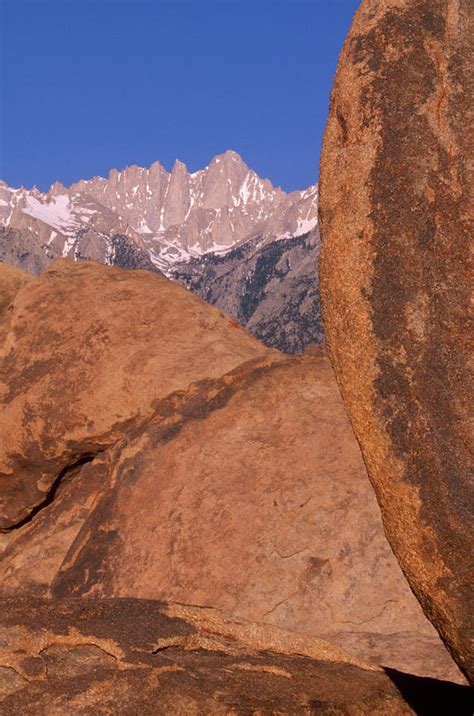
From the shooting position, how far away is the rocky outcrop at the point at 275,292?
104m

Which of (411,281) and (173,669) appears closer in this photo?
(411,281)

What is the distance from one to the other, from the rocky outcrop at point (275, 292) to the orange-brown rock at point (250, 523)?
79.6 metres

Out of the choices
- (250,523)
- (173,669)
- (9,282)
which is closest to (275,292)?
(9,282)

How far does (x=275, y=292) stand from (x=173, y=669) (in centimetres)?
12371

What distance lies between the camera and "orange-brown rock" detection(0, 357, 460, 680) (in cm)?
607

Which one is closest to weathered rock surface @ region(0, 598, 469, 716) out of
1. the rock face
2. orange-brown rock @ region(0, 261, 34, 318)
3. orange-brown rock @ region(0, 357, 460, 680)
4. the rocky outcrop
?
the rock face

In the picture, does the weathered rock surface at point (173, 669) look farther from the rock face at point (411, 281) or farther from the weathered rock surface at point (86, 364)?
the weathered rock surface at point (86, 364)

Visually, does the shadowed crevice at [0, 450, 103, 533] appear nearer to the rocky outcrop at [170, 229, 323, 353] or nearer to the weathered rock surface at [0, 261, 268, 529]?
the weathered rock surface at [0, 261, 268, 529]

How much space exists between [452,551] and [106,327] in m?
5.74

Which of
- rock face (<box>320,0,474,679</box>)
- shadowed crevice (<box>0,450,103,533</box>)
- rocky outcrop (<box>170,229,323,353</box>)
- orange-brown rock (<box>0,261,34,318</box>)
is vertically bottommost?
shadowed crevice (<box>0,450,103,533</box>)

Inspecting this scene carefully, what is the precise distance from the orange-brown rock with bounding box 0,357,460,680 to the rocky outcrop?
7960cm

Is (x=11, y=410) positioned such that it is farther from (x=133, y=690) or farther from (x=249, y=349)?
(x=133, y=690)

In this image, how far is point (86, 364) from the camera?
8625 mm

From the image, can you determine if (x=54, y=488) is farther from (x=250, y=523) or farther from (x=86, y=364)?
(x=250, y=523)
